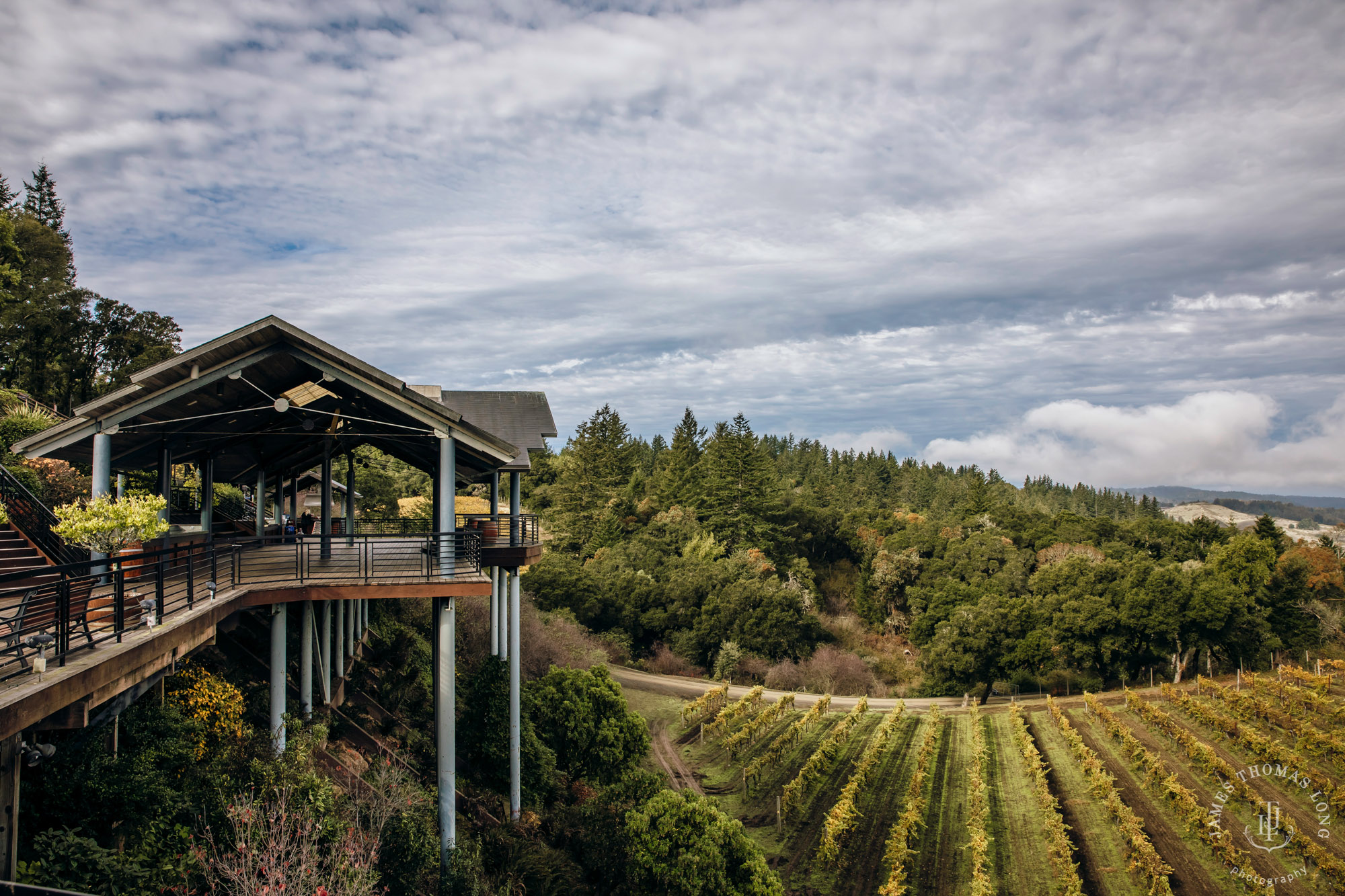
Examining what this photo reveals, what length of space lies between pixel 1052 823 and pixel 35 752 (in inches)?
835

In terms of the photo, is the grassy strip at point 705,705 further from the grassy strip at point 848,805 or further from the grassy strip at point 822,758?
the grassy strip at point 848,805

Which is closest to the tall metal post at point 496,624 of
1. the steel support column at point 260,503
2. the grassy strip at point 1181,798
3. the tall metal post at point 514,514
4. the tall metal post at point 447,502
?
the tall metal post at point 514,514

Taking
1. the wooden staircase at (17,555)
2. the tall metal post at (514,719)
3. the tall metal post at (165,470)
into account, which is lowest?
the tall metal post at (514,719)

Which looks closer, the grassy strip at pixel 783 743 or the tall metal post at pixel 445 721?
the tall metal post at pixel 445 721

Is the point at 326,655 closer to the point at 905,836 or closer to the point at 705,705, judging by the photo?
the point at 905,836

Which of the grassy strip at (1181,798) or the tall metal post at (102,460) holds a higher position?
the tall metal post at (102,460)

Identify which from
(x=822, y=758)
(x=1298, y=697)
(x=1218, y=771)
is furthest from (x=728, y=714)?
(x=1298, y=697)

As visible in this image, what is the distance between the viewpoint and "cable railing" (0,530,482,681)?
6371 mm

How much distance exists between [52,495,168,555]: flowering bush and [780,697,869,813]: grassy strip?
18411 millimetres

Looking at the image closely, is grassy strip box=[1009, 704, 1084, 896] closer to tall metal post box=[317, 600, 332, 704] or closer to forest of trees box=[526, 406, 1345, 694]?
forest of trees box=[526, 406, 1345, 694]

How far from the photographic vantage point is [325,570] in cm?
1229

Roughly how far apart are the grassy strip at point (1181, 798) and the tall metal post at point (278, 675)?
20536 millimetres

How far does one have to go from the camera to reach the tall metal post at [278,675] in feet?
35.0

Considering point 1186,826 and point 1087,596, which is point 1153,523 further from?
point 1186,826
